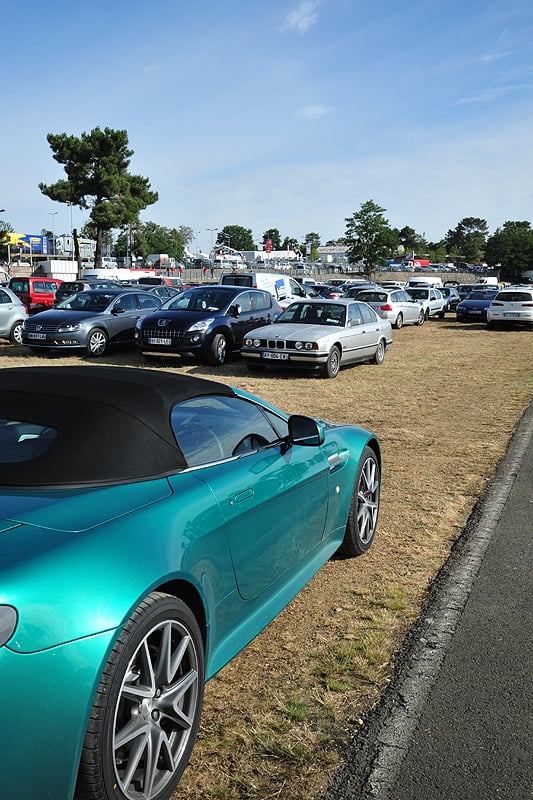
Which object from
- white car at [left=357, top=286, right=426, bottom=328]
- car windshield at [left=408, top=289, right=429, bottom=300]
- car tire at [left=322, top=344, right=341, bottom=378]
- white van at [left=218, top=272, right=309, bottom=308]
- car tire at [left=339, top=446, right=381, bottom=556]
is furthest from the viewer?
car windshield at [left=408, top=289, right=429, bottom=300]

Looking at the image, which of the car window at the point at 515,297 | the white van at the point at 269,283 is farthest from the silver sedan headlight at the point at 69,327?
the car window at the point at 515,297

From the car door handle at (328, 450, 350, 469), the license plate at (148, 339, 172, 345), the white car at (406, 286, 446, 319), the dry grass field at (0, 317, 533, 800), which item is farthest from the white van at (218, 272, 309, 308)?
the car door handle at (328, 450, 350, 469)

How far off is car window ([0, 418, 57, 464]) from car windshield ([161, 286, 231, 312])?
13.0 meters

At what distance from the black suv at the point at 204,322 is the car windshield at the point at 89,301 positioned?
1.99 m

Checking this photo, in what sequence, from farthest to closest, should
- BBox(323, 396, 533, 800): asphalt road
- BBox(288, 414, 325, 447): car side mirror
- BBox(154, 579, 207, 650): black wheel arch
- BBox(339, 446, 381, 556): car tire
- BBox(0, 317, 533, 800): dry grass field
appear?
BBox(339, 446, 381, 556): car tire → BBox(288, 414, 325, 447): car side mirror → BBox(0, 317, 533, 800): dry grass field → BBox(323, 396, 533, 800): asphalt road → BBox(154, 579, 207, 650): black wheel arch

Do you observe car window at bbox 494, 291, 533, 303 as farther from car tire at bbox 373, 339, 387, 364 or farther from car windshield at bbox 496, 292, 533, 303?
car tire at bbox 373, 339, 387, 364

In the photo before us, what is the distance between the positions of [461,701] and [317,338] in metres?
10.9

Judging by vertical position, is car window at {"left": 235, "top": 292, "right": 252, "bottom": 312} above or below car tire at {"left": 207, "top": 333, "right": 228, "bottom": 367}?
above

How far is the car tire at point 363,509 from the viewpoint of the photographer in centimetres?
470

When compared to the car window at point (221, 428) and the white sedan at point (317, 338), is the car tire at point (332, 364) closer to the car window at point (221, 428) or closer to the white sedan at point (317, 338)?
the white sedan at point (317, 338)

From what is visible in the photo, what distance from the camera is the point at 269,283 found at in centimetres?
2242

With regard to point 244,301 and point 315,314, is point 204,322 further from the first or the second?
point 315,314

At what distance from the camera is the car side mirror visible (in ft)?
12.4

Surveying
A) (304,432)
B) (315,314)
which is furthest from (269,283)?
(304,432)
